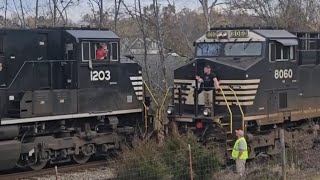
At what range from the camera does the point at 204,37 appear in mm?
15344

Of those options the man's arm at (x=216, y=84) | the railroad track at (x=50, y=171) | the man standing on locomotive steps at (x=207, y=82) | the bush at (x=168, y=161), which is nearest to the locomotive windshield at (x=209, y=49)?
the man standing on locomotive steps at (x=207, y=82)

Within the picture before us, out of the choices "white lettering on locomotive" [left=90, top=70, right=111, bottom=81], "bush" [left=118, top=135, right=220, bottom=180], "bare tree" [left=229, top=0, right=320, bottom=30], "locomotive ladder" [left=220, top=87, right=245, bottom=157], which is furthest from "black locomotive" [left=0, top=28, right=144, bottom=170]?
"bare tree" [left=229, top=0, right=320, bottom=30]

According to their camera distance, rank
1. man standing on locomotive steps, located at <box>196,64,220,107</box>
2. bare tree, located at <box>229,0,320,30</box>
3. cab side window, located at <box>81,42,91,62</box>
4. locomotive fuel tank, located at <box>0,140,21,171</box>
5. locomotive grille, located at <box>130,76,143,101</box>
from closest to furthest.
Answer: locomotive fuel tank, located at <box>0,140,21,171</box>
man standing on locomotive steps, located at <box>196,64,220,107</box>
cab side window, located at <box>81,42,91,62</box>
locomotive grille, located at <box>130,76,143,101</box>
bare tree, located at <box>229,0,320,30</box>

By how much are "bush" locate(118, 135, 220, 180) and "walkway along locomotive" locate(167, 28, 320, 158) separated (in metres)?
2.73

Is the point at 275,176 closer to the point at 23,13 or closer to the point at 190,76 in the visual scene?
the point at 190,76

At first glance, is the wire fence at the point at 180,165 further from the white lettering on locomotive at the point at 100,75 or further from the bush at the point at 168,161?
the white lettering on locomotive at the point at 100,75

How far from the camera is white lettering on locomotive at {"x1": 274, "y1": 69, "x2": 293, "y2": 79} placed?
577 inches

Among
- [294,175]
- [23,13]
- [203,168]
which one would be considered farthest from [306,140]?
[23,13]

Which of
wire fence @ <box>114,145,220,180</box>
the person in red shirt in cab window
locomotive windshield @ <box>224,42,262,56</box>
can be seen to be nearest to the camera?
wire fence @ <box>114,145,220,180</box>

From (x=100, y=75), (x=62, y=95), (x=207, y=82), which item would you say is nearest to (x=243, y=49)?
(x=207, y=82)

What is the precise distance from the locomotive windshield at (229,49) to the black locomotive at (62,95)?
2.02 meters

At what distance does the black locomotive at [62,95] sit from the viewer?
13312 millimetres

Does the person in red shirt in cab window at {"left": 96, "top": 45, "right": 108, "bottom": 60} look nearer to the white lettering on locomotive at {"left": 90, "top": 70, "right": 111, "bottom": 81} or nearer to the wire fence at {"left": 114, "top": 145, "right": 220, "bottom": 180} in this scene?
the white lettering on locomotive at {"left": 90, "top": 70, "right": 111, "bottom": 81}

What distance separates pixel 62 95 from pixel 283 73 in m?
5.90
